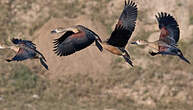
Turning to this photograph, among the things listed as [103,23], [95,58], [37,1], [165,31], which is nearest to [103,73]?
[95,58]

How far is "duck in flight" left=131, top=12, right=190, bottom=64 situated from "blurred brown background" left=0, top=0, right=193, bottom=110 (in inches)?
271

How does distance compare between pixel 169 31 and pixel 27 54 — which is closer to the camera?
pixel 27 54

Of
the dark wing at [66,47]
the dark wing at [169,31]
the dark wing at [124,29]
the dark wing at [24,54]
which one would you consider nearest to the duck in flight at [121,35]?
the dark wing at [124,29]

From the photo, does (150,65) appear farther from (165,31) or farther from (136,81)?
(165,31)

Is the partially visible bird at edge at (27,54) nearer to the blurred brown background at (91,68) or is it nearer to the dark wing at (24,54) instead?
the dark wing at (24,54)

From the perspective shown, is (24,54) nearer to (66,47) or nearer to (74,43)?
(66,47)

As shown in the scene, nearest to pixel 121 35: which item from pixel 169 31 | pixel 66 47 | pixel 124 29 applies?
pixel 124 29

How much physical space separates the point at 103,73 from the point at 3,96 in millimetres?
4517

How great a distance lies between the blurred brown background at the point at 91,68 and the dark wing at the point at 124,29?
7.70 meters

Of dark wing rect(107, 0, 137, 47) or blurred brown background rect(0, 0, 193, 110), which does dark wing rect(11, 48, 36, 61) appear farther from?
blurred brown background rect(0, 0, 193, 110)

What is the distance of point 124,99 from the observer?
27.6 meters

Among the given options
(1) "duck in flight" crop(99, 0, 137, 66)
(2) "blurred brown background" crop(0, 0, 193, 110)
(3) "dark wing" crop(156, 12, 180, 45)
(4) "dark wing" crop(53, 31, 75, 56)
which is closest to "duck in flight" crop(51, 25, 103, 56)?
(4) "dark wing" crop(53, 31, 75, 56)

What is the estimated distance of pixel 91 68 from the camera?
29000 mm

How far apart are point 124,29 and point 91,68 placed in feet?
34.5
